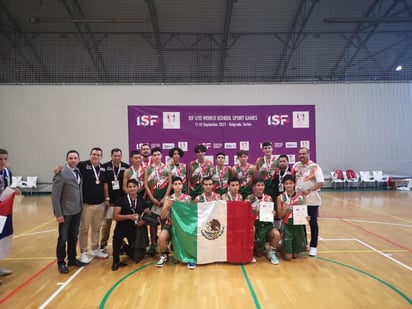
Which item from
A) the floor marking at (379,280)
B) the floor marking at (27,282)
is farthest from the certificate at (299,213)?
the floor marking at (27,282)

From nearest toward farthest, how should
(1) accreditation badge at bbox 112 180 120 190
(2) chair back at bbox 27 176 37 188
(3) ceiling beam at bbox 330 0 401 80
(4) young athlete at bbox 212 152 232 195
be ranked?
1. (1) accreditation badge at bbox 112 180 120 190
2. (4) young athlete at bbox 212 152 232 195
3. (2) chair back at bbox 27 176 37 188
4. (3) ceiling beam at bbox 330 0 401 80

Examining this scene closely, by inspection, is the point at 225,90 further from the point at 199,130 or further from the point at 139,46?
the point at 139,46

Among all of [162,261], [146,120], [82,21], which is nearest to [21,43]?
[82,21]

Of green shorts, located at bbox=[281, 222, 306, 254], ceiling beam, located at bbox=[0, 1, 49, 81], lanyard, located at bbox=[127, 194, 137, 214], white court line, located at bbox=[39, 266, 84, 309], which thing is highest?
Answer: ceiling beam, located at bbox=[0, 1, 49, 81]

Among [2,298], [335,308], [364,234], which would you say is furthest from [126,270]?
[364,234]

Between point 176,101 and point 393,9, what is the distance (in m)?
10.1

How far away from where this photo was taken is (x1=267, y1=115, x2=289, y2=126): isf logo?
30.6 ft

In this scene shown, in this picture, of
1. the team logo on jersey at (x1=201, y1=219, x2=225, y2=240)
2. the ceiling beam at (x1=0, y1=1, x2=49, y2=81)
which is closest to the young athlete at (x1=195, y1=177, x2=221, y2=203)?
the team logo on jersey at (x1=201, y1=219, x2=225, y2=240)

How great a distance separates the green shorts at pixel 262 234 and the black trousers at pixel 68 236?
98.1 inches

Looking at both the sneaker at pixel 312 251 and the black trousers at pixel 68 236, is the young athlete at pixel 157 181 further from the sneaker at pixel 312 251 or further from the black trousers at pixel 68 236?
the sneaker at pixel 312 251

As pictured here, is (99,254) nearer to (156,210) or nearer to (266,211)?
(156,210)

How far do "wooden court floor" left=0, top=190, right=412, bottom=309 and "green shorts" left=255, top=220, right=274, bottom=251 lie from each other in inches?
7.9

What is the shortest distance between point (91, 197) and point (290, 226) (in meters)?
2.85

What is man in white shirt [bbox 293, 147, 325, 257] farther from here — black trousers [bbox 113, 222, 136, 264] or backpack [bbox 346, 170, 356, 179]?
backpack [bbox 346, 170, 356, 179]
